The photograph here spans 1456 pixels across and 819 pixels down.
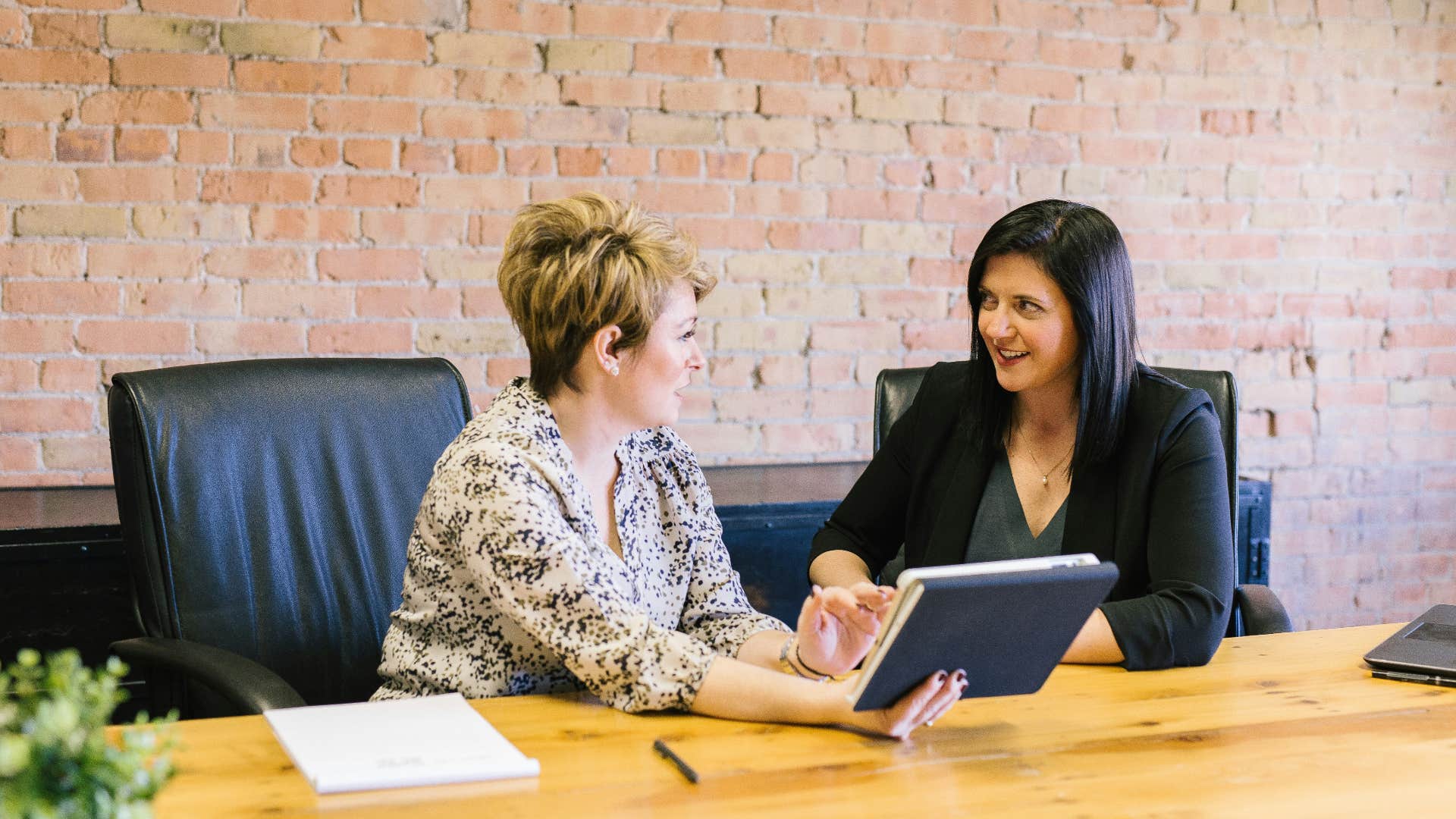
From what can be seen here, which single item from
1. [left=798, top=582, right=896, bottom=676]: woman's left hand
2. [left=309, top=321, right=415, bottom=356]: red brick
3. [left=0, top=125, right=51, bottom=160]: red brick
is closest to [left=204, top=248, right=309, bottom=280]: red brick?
[left=309, top=321, right=415, bottom=356]: red brick

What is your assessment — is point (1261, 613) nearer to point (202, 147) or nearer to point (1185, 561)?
point (1185, 561)

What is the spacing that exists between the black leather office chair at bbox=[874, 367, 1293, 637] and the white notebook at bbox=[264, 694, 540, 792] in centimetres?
107

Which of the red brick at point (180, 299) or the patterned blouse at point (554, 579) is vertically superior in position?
the red brick at point (180, 299)

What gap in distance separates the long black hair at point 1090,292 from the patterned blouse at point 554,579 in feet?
1.80

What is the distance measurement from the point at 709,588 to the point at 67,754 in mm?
1131

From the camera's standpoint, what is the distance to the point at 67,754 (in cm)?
60

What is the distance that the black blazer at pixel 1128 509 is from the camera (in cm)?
160

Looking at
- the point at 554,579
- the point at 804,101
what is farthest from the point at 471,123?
the point at 554,579

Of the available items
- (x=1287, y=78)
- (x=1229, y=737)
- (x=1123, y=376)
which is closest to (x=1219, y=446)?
A: (x=1123, y=376)

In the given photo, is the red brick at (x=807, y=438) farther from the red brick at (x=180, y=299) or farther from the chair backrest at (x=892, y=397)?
the red brick at (x=180, y=299)

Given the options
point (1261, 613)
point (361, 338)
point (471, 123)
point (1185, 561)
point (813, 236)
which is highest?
point (471, 123)

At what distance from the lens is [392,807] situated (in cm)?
109

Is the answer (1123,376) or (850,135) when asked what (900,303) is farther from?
(1123,376)

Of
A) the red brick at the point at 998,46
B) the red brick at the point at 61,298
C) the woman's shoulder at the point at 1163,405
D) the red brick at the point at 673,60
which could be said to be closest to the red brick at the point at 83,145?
the red brick at the point at 61,298
